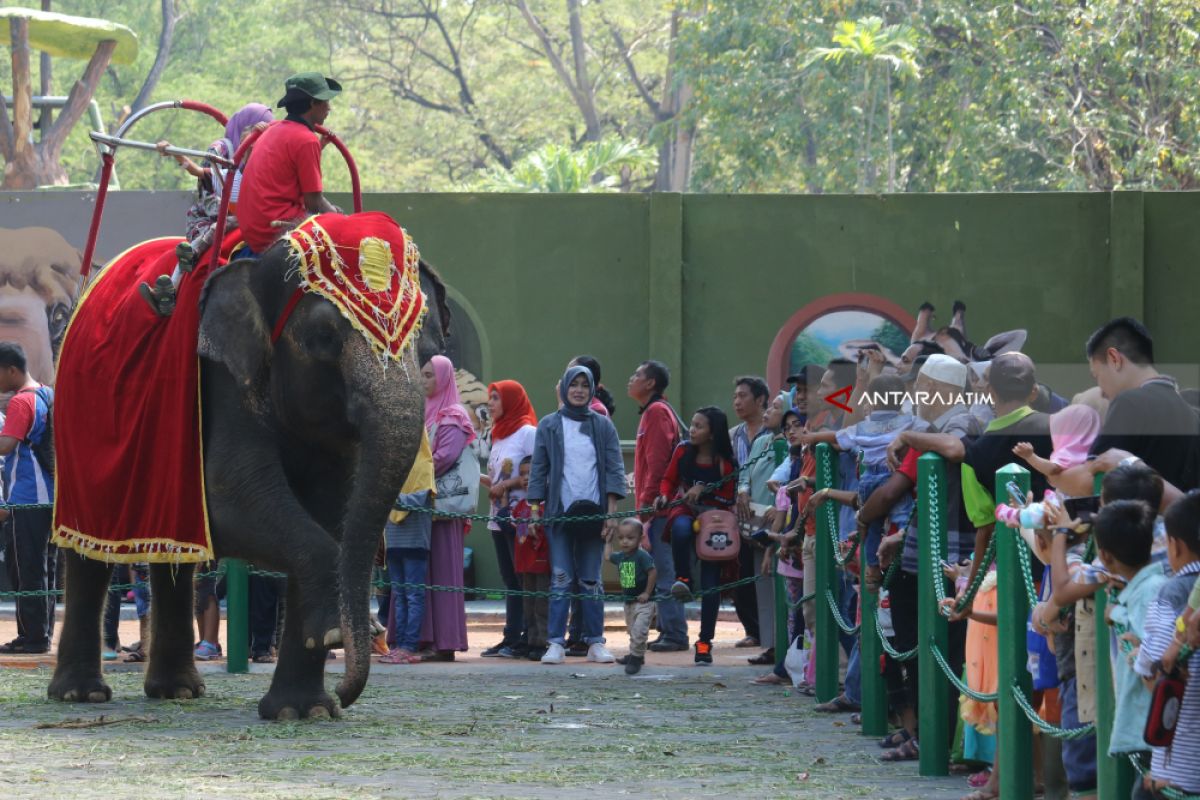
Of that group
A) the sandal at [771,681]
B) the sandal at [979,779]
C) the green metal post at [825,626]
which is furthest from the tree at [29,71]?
the sandal at [979,779]

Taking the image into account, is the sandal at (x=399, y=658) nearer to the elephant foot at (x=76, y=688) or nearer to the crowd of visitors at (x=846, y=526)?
the crowd of visitors at (x=846, y=526)

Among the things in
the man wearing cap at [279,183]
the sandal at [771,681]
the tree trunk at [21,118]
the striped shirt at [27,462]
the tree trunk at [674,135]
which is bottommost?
the sandal at [771,681]

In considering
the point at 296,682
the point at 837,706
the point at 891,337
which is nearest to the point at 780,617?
the point at 837,706

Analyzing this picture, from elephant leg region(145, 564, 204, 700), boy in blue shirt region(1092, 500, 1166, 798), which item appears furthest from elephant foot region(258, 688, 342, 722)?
boy in blue shirt region(1092, 500, 1166, 798)

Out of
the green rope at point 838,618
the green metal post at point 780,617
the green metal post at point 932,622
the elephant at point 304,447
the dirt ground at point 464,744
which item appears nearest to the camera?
the dirt ground at point 464,744

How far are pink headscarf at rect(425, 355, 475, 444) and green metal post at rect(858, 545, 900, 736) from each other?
4507 mm

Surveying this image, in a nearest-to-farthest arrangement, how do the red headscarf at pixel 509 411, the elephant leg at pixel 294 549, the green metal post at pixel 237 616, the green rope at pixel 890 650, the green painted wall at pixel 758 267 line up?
the green rope at pixel 890 650, the elephant leg at pixel 294 549, the green metal post at pixel 237 616, the red headscarf at pixel 509 411, the green painted wall at pixel 758 267

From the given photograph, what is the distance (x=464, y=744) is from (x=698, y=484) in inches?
181

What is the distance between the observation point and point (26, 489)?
12.5 metres

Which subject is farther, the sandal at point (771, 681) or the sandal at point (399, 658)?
the sandal at point (399, 658)

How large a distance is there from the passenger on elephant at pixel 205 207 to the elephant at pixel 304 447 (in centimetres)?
28

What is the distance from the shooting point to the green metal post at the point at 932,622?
7281 millimetres

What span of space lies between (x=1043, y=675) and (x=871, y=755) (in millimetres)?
1903

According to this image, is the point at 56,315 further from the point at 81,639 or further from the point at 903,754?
the point at 903,754
